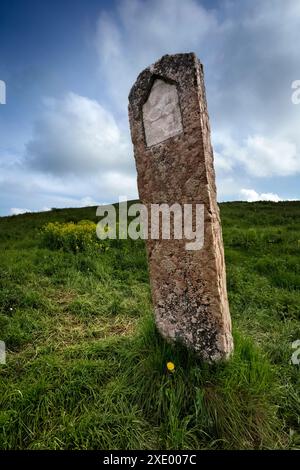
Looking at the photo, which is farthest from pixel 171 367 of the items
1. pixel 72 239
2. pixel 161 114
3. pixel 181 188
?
pixel 72 239

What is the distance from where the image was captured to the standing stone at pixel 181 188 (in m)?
3.12

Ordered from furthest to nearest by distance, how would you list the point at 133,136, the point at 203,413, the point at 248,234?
the point at 248,234 → the point at 133,136 → the point at 203,413

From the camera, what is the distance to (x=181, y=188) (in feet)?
10.7

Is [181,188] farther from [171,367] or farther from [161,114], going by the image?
[171,367]

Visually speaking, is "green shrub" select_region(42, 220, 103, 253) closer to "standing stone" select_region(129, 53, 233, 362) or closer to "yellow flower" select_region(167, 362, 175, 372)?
"standing stone" select_region(129, 53, 233, 362)

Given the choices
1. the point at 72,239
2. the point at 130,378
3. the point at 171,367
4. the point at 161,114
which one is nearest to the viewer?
the point at 171,367

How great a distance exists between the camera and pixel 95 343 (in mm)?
4012

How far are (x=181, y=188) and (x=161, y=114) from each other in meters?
0.82

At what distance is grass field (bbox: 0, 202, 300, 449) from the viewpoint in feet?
8.68

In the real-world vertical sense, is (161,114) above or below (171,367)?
above

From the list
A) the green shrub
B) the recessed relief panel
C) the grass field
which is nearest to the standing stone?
the recessed relief panel

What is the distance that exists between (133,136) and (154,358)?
234 centimetres
